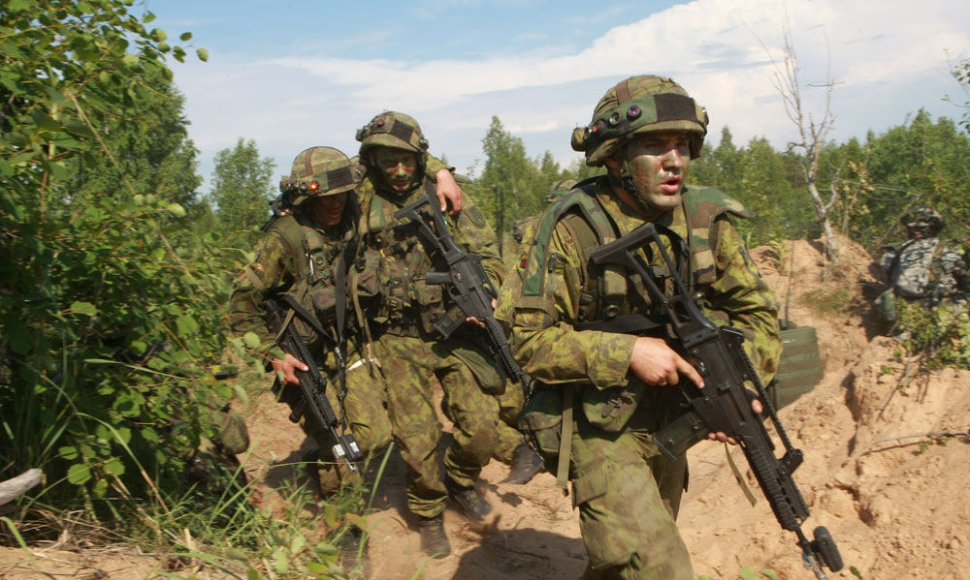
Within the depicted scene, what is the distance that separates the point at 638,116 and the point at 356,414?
2.86m

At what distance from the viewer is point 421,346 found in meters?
5.46

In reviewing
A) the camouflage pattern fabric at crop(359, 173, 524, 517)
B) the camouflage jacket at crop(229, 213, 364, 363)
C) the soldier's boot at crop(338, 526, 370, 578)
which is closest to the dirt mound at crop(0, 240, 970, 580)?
the soldier's boot at crop(338, 526, 370, 578)

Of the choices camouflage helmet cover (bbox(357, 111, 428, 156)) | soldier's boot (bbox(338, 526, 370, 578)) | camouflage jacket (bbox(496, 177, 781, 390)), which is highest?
camouflage helmet cover (bbox(357, 111, 428, 156))

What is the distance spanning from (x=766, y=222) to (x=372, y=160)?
11007mm

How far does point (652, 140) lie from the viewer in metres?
3.15

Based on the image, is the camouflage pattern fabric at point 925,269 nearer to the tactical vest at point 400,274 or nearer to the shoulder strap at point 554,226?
the tactical vest at point 400,274

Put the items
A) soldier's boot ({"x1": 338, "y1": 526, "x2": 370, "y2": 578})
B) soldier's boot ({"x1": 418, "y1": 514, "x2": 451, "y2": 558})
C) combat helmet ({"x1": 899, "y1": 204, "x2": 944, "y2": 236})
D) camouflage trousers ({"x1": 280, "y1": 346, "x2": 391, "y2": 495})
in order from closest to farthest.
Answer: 1. soldier's boot ({"x1": 338, "y1": 526, "x2": 370, "y2": 578})
2. camouflage trousers ({"x1": 280, "y1": 346, "x2": 391, "y2": 495})
3. soldier's boot ({"x1": 418, "y1": 514, "x2": 451, "y2": 558})
4. combat helmet ({"x1": 899, "y1": 204, "x2": 944, "y2": 236})

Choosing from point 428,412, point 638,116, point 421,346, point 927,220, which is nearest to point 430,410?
point 428,412

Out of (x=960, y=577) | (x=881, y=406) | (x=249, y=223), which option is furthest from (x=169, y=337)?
(x=249, y=223)

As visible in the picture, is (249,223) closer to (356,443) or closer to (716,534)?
(356,443)

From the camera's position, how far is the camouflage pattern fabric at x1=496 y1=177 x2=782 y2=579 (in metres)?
2.89

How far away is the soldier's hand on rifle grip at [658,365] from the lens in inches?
116

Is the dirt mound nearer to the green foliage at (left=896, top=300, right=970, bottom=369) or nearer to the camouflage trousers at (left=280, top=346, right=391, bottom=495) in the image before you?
the green foliage at (left=896, top=300, right=970, bottom=369)

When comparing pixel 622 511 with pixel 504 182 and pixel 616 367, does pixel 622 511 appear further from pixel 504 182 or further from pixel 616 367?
pixel 504 182
